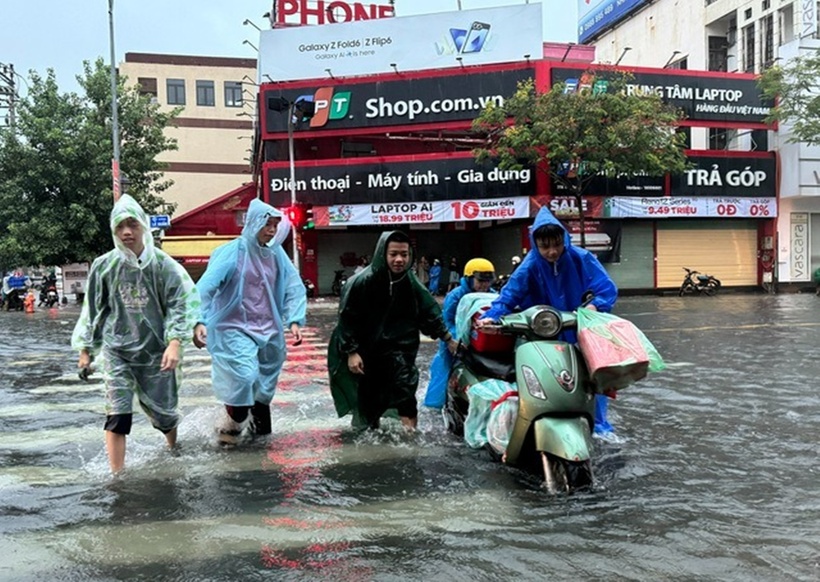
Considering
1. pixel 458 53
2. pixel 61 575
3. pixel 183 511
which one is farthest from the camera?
pixel 458 53

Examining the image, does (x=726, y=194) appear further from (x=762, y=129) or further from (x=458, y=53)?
(x=458, y=53)

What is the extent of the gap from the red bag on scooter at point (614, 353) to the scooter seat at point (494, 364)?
1.06 m

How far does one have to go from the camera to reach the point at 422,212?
79.5 feet

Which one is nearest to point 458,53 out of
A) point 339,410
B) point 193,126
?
point 339,410

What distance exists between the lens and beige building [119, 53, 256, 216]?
45.8m

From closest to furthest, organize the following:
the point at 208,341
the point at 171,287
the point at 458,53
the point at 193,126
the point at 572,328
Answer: the point at 572,328 → the point at 171,287 → the point at 208,341 → the point at 458,53 → the point at 193,126

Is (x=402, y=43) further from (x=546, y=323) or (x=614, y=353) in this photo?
(x=614, y=353)

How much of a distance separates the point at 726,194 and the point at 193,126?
112ft

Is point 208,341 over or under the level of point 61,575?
over

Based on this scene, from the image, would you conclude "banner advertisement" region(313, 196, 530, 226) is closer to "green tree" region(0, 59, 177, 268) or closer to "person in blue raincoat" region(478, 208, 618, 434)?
"green tree" region(0, 59, 177, 268)

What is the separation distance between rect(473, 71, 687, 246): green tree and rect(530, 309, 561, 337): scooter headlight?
1674 centimetres

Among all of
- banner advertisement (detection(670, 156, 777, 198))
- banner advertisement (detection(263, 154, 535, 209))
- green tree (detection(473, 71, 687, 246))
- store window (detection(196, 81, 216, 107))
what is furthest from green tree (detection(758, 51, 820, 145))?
store window (detection(196, 81, 216, 107))

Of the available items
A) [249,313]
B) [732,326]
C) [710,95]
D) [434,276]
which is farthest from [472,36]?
Result: [249,313]

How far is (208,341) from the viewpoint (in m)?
4.95
